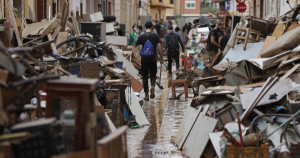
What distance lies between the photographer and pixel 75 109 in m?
5.93

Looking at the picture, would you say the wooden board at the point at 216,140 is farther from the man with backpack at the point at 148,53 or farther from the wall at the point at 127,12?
the wall at the point at 127,12

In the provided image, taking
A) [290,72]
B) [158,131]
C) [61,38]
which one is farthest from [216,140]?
[61,38]

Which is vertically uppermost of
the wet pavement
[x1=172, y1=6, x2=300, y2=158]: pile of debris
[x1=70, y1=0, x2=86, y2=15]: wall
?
[x1=70, y1=0, x2=86, y2=15]: wall

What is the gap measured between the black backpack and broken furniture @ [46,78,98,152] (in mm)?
18822

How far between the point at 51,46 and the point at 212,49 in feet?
32.2

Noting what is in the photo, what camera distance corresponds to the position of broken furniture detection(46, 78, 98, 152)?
586 centimetres

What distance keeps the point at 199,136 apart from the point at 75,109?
4.20 metres

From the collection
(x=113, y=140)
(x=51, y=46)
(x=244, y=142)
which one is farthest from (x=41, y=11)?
(x=113, y=140)

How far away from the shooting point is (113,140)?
20.4 ft

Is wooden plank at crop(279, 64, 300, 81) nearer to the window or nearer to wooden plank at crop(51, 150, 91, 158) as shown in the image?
wooden plank at crop(51, 150, 91, 158)

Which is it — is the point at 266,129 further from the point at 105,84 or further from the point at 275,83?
the point at 105,84

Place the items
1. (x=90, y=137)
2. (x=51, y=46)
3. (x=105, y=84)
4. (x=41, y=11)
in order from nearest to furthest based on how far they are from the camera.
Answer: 1. (x=90, y=137)
2. (x=105, y=84)
3. (x=51, y=46)
4. (x=41, y=11)

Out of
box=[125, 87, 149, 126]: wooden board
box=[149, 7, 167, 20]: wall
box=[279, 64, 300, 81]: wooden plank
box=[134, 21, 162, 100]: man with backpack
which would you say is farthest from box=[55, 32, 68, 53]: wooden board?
box=[149, 7, 167, 20]: wall

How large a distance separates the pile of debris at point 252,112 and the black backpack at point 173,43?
500 inches
